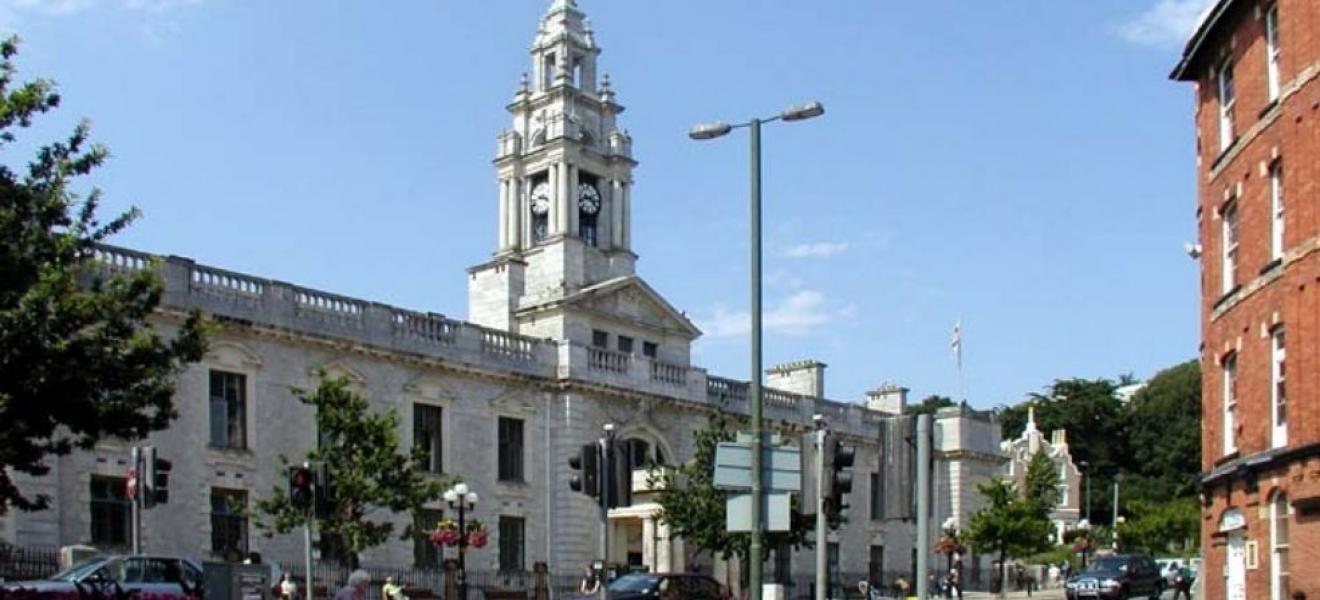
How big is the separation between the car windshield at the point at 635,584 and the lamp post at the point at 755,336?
11.8 meters

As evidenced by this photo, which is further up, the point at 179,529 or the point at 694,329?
the point at 694,329

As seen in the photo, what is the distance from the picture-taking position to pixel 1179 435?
116625 millimetres

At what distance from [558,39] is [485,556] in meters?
21.6

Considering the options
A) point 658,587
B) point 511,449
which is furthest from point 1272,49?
point 511,449

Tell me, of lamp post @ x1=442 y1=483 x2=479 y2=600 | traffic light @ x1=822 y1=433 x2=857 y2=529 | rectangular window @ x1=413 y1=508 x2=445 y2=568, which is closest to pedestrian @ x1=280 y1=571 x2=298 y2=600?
lamp post @ x1=442 y1=483 x2=479 y2=600

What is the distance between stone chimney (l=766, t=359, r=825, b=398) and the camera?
70.1 meters

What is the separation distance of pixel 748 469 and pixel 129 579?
458 inches

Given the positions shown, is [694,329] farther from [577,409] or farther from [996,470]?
[996,470]

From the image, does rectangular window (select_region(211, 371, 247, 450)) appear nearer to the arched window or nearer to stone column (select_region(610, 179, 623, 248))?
stone column (select_region(610, 179, 623, 248))

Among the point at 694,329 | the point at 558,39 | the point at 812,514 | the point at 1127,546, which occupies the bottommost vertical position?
the point at 1127,546

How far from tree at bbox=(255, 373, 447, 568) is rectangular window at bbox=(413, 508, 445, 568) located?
21.7 ft

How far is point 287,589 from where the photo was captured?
37188 mm

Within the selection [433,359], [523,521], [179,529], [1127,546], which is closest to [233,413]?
[179,529]

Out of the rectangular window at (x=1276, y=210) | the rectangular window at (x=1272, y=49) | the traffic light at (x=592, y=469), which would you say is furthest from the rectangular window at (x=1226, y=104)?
the traffic light at (x=592, y=469)
